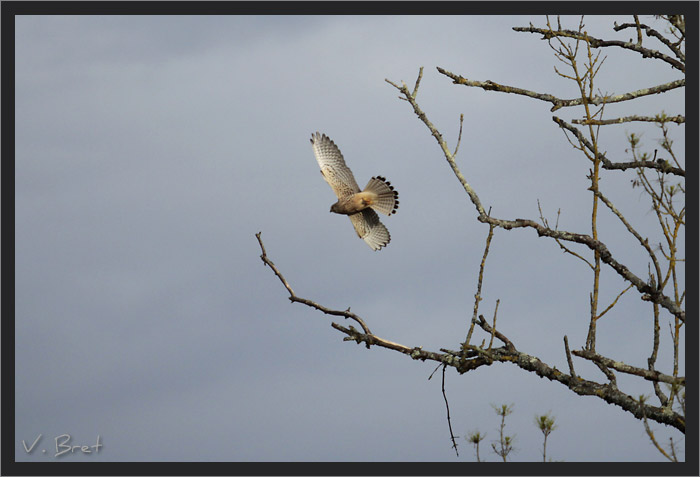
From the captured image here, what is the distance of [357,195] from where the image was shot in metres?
9.10

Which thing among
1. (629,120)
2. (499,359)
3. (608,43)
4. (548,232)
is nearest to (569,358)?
(499,359)

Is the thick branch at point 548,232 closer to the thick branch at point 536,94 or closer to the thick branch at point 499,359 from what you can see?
the thick branch at point 499,359

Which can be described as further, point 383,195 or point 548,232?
point 383,195

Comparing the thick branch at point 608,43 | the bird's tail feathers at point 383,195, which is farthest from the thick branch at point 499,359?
the thick branch at point 608,43

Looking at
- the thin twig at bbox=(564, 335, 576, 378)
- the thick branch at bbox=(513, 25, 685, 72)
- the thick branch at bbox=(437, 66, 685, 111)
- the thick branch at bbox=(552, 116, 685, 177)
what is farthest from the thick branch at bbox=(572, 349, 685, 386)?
the thick branch at bbox=(513, 25, 685, 72)

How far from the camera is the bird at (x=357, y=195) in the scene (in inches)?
355

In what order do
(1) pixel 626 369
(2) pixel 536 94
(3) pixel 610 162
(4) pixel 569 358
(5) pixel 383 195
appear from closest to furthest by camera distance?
1. (4) pixel 569 358
2. (1) pixel 626 369
3. (3) pixel 610 162
4. (2) pixel 536 94
5. (5) pixel 383 195

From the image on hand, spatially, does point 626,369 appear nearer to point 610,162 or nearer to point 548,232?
point 548,232

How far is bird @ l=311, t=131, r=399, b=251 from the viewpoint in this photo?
9.01 metres

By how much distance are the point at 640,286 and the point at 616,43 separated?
3715 millimetres

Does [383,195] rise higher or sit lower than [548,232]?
higher

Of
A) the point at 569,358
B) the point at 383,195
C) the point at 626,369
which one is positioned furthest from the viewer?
the point at 383,195

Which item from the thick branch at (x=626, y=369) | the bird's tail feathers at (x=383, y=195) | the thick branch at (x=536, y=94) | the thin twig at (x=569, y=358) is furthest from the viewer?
the bird's tail feathers at (x=383, y=195)

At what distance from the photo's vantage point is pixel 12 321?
6684 mm
